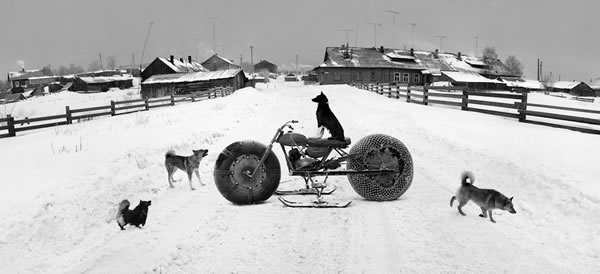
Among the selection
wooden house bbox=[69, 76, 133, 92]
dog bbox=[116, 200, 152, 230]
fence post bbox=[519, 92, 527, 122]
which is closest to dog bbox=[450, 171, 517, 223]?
dog bbox=[116, 200, 152, 230]

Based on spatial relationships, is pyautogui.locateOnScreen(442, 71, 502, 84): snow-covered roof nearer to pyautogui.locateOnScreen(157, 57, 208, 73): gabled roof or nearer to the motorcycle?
pyautogui.locateOnScreen(157, 57, 208, 73): gabled roof

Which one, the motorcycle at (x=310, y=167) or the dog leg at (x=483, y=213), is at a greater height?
the motorcycle at (x=310, y=167)

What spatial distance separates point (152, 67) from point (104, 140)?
62.5 meters

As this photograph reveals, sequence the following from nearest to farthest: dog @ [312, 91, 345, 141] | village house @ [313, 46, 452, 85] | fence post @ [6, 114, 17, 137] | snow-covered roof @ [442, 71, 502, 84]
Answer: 1. dog @ [312, 91, 345, 141]
2. fence post @ [6, 114, 17, 137]
3. snow-covered roof @ [442, 71, 502, 84]
4. village house @ [313, 46, 452, 85]

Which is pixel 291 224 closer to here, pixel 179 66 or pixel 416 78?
pixel 179 66

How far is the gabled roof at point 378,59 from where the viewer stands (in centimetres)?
6690

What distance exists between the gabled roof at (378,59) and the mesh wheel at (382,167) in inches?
2419

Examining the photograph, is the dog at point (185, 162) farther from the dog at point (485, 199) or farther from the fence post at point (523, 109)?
the fence post at point (523, 109)

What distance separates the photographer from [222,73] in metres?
55.5

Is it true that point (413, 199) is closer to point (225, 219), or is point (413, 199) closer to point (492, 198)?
point (492, 198)

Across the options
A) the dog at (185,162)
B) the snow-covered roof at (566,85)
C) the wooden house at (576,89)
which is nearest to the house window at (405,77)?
the wooden house at (576,89)

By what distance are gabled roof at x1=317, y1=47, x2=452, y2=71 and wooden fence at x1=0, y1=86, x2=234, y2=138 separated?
3187cm

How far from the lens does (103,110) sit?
1236 inches

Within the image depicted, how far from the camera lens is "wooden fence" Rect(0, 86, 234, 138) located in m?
15.7
